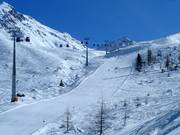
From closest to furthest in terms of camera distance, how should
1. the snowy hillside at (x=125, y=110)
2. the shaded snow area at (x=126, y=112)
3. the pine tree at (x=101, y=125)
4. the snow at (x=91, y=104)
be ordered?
the shaded snow area at (x=126, y=112), the snowy hillside at (x=125, y=110), the snow at (x=91, y=104), the pine tree at (x=101, y=125)

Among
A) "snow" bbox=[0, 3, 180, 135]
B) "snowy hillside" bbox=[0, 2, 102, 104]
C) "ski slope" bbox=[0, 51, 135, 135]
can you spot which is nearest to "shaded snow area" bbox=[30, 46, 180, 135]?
"snow" bbox=[0, 3, 180, 135]

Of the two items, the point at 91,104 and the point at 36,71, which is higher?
the point at 36,71

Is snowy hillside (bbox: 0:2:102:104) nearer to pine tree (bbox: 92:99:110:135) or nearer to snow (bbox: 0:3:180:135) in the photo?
snow (bbox: 0:3:180:135)

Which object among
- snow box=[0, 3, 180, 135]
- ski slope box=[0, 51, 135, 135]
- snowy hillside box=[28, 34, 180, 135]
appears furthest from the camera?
ski slope box=[0, 51, 135, 135]

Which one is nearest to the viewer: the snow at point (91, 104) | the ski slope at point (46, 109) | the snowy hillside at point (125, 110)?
the snowy hillside at point (125, 110)

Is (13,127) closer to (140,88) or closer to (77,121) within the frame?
(77,121)

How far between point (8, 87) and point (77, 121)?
3041 cm

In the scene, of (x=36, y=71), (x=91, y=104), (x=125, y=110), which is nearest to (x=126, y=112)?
(x=125, y=110)

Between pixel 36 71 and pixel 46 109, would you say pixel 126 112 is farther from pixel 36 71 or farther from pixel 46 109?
pixel 36 71

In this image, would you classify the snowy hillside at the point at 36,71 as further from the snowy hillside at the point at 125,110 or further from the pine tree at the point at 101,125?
the pine tree at the point at 101,125

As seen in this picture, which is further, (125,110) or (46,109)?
(46,109)

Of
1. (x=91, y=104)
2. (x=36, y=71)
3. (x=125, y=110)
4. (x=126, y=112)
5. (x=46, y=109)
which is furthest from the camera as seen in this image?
(x=36, y=71)

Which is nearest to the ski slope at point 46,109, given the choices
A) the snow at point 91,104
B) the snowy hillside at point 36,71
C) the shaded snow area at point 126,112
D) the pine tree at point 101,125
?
the snow at point 91,104

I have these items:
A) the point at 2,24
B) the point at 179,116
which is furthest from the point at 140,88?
the point at 2,24
